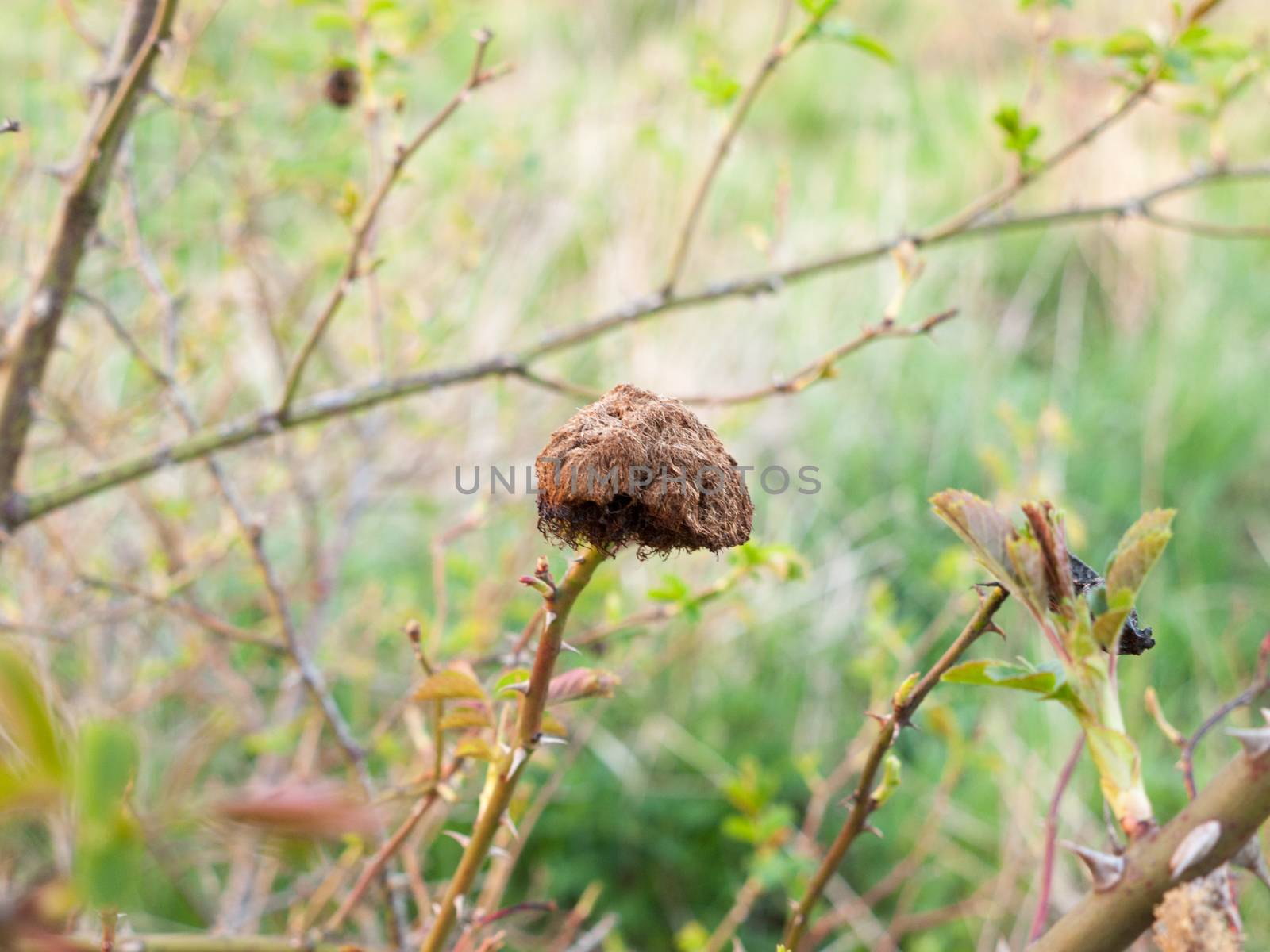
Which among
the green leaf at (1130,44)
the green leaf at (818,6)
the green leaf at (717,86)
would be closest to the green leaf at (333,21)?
the green leaf at (717,86)

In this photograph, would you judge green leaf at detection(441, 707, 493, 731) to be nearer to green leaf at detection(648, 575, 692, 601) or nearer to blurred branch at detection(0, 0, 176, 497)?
green leaf at detection(648, 575, 692, 601)

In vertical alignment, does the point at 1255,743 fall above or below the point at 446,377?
below

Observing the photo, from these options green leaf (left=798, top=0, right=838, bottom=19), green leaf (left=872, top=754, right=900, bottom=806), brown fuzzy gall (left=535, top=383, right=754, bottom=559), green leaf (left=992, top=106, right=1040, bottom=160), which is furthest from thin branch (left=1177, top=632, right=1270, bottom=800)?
green leaf (left=798, top=0, right=838, bottom=19)

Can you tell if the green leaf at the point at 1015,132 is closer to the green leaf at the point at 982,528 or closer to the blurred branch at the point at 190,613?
the green leaf at the point at 982,528

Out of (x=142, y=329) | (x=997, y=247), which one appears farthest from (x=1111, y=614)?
(x=997, y=247)

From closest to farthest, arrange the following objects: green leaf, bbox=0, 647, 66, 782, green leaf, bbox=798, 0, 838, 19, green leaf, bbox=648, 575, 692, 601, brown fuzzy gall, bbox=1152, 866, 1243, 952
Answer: green leaf, bbox=0, 647, 66, 782
brown fuzzy gall, bbox=1152, 866, 1243, 952
green leaf, bbox=648, 575, 692, 601
green leaf, bbox=798, 0, 838, 19

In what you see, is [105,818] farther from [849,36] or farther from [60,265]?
[849,36]

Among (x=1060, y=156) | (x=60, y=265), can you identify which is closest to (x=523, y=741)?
(x=60, y=265)
